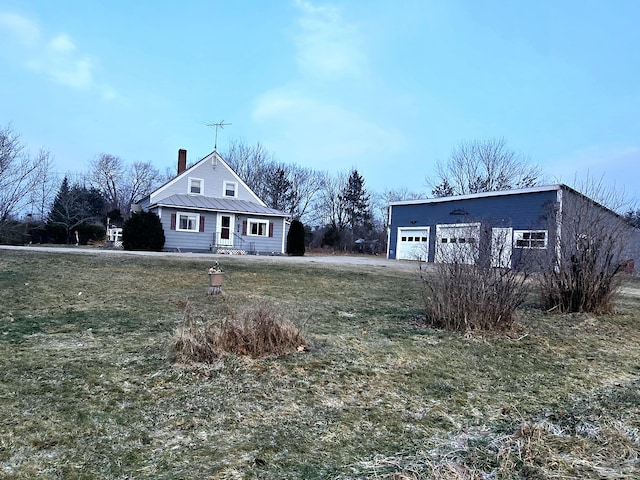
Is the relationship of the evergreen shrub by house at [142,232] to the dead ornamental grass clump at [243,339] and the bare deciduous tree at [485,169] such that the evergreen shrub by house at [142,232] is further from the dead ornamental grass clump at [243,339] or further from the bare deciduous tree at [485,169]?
the bare deciduous tree at [485,169]

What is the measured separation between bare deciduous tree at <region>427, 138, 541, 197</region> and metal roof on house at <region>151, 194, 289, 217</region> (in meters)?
20.7

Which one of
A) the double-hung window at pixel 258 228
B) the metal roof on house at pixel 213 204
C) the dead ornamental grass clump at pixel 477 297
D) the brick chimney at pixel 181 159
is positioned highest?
the brick chimney at pixel 181 159

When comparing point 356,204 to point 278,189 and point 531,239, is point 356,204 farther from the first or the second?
point 531,239

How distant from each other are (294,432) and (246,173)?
41.6 m

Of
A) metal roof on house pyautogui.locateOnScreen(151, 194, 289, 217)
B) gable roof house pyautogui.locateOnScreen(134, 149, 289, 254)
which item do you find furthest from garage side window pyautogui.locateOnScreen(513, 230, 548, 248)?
metal roof on house pyautogui.locateOnScreen(151, 194, 289, 217)

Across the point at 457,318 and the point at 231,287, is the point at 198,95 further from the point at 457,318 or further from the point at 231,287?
the point at 457,318

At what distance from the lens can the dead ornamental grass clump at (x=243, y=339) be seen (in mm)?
3729

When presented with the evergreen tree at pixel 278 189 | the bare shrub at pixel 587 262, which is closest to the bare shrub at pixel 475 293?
the bare shrub at pixel 587 262

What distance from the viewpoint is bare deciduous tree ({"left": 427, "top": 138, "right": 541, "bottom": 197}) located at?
36062mm

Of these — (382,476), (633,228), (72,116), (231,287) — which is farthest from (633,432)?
(72,116)

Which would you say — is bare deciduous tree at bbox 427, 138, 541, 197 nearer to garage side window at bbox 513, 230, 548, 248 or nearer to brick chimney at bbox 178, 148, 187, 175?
brick chimney at bbox 178, 148, 187, 175

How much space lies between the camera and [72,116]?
59.4 feet

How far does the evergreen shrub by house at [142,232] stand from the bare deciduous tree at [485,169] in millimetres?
27890

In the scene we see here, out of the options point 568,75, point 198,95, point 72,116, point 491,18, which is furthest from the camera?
point 72,116
